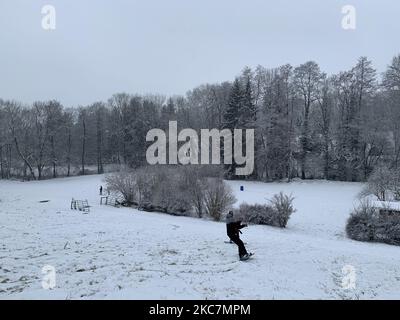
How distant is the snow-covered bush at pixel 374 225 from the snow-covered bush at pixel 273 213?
3.94 meters

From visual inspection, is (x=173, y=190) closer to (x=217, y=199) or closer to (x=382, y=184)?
(x=217, y=199)

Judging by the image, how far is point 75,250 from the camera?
12609 mm

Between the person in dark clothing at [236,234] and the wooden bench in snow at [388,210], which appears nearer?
the person in dark clothing at [236,234]

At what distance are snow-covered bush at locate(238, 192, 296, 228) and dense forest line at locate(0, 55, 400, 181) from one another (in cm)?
2697

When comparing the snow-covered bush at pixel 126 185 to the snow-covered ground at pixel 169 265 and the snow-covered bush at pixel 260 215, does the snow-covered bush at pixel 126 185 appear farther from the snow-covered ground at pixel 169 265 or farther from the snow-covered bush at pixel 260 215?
the snow-covered ground at pixel 169 265

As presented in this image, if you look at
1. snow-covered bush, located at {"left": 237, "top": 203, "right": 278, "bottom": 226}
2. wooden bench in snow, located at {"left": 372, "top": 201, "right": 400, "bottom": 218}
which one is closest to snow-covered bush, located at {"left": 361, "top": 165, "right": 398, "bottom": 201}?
wooden bench in snow, located at {"left": 372, "top": 201, "right": 400, "bottom": 218}

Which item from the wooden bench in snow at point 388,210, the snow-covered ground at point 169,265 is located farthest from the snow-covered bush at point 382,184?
the snow-covered ground at point 169,265

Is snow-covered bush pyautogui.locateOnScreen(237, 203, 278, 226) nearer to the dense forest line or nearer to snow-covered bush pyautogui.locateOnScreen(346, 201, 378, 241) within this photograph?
snow-covered bush pyautogui.locateOnScreen(346, 201, 378, 241)

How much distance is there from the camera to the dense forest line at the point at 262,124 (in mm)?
50219

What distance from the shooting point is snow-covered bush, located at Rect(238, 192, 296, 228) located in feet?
75.6

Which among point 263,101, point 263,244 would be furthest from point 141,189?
point 263,101

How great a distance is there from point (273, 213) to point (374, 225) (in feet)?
20.1

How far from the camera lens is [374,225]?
1933cm

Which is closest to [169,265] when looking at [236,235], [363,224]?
[236,235]
